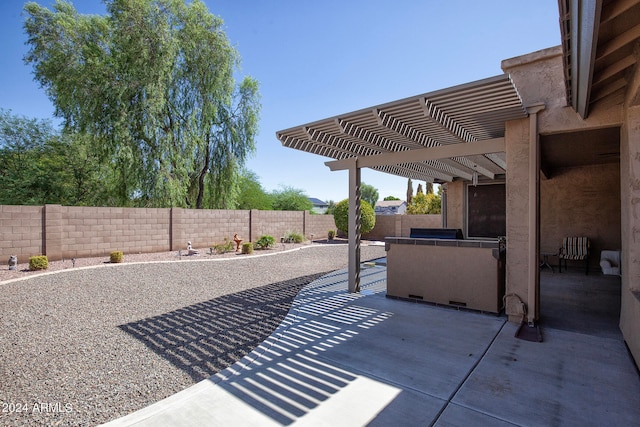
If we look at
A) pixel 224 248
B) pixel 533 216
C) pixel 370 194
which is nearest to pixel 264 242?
pixel 224 248

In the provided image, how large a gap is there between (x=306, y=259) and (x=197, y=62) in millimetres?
11293

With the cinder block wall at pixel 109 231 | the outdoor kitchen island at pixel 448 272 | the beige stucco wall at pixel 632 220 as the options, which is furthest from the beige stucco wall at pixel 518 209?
the cinder block wall at pixel 109 231

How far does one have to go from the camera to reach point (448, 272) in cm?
490

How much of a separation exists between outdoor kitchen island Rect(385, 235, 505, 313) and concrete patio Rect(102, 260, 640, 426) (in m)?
0.34

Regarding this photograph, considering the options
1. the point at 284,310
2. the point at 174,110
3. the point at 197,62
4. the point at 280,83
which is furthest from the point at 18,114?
the point at 284,310

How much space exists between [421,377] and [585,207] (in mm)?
7447

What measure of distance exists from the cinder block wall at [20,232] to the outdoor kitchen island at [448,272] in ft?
32.2

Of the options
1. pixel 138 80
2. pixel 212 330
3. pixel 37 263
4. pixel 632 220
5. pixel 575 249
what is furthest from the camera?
pixel 138 80

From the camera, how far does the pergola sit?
3.66 m

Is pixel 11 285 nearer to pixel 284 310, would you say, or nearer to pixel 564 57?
pixel 284 310

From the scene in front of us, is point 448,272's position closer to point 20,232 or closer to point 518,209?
point 518,209

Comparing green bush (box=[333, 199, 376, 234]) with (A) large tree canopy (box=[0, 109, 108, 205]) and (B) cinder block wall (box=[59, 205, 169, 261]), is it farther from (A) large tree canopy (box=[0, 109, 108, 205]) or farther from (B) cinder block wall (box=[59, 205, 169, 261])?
(A) large tree canopy (box=[0, 109, 108, 205])

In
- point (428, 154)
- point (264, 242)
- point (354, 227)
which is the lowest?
point (264, 242)

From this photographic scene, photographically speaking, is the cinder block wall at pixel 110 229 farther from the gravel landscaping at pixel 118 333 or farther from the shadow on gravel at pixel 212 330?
the shadow on gravel at pixel 212 330
